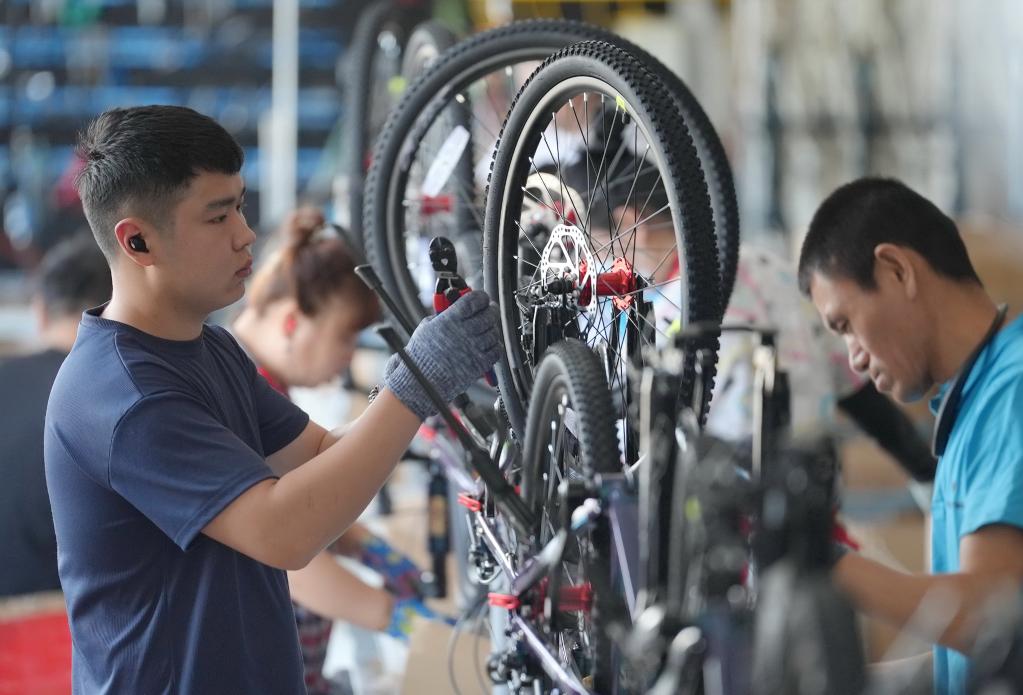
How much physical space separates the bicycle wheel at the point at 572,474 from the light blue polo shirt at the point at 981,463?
1.32ft

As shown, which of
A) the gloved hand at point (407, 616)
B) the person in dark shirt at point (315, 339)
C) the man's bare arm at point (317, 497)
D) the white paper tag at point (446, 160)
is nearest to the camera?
the man's bare arm at point (317, 497)

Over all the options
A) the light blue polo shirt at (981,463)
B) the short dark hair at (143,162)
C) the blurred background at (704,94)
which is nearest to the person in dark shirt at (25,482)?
the short dark hair at (143,162)

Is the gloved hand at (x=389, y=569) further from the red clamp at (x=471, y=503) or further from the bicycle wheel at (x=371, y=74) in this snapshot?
the red clamp at (x=471, y=503)

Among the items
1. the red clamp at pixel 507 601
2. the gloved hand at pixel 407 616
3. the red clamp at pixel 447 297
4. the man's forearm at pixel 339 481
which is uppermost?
the red clamp at pixel 447 297

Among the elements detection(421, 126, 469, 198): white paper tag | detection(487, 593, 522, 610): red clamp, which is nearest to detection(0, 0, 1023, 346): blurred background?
Result: detection(421, 126, 469, 198): white paper tag

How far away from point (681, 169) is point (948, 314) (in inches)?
17.6

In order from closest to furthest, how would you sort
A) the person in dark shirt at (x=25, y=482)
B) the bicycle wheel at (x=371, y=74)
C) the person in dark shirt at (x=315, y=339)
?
the person in dark shirt at (x=25, y=482)
the person in dark shirt at (x=315, y=339)
the bicycle wheel at (x=371, y=74)

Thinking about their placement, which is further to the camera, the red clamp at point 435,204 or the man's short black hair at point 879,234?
the red clamp at point 435,204

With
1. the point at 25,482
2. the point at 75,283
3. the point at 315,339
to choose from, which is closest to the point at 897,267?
the point at 315,339

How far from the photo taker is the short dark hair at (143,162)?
135 cm

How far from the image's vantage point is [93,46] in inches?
217

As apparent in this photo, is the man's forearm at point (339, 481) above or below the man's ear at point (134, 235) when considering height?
below

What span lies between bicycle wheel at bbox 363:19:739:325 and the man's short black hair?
0.12 m

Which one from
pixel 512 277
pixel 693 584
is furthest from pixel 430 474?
pixel 693 584
